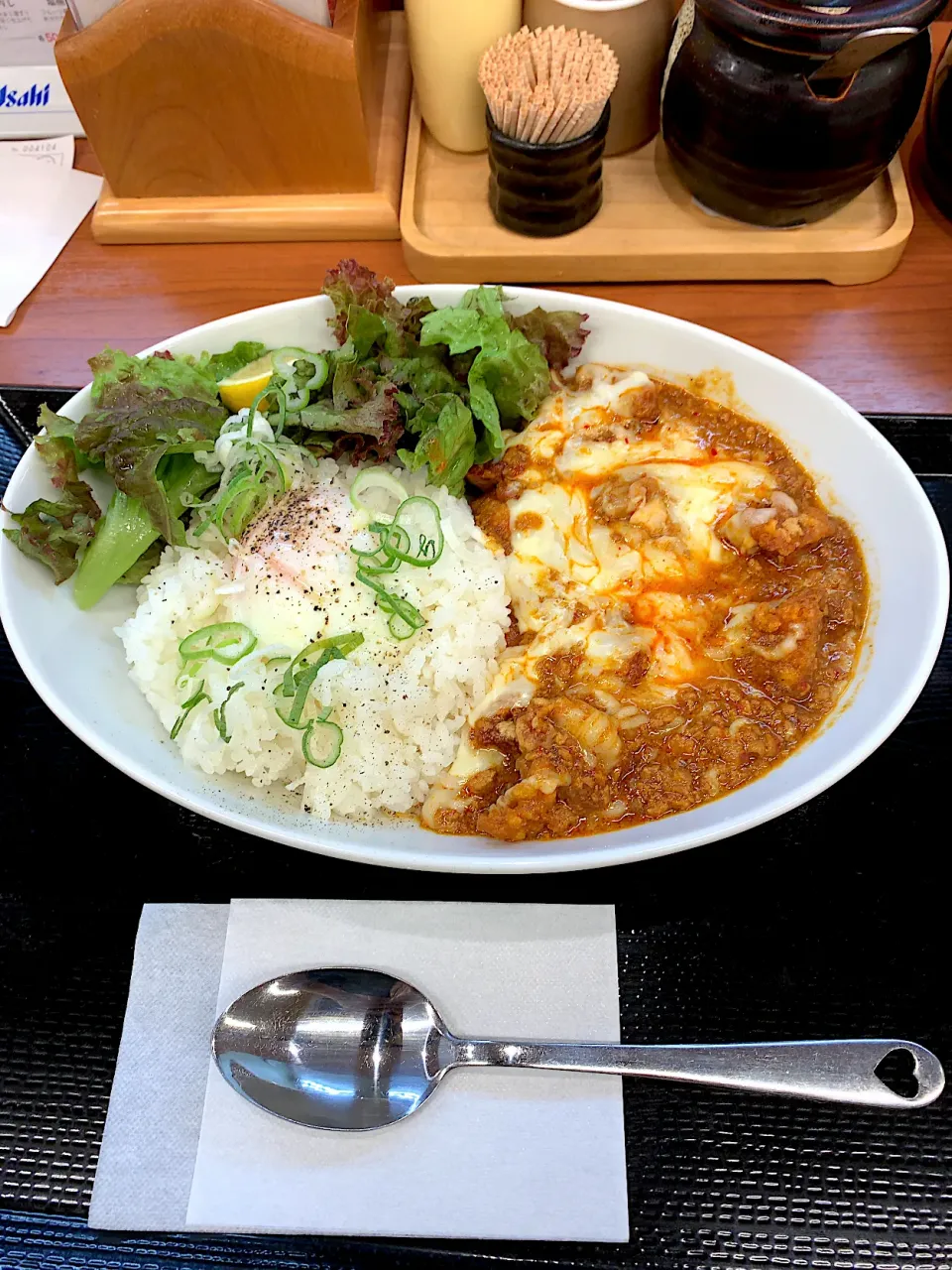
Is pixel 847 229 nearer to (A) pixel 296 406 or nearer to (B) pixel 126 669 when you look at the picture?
(A) pixel 296 406

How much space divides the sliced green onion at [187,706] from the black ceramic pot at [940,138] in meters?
2.68

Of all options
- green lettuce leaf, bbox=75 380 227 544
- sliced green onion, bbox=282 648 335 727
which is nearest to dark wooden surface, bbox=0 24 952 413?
green lettuce leaf, bbox=75 380 227 544

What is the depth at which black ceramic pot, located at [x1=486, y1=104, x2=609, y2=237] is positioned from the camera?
2.30 metres

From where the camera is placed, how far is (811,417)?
6.84ft

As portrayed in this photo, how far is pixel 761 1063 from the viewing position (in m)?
1.54

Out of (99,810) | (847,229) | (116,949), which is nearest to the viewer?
(116,949)

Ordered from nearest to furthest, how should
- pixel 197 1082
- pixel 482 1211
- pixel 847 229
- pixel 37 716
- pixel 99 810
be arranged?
pixel 482 1211, pixel 197 1082, pixel 99 810, pixel 37 716, pixel 847 229

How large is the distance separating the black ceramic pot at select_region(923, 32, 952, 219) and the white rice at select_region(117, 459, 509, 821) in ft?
6.42

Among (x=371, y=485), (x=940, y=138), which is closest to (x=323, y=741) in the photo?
(x=371, y=485)

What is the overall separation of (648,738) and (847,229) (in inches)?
71.5

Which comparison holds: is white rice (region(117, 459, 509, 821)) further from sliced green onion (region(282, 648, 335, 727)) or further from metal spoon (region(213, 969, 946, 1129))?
metal spoon (region(213, 969, 946, 1129))

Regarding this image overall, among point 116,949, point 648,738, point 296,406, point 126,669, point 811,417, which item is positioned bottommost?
point 116,949

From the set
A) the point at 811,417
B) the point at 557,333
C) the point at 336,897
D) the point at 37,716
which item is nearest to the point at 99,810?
the point at 37,716

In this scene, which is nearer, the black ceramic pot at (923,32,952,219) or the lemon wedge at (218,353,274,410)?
the lemon wedge at (218,353,274,410)
